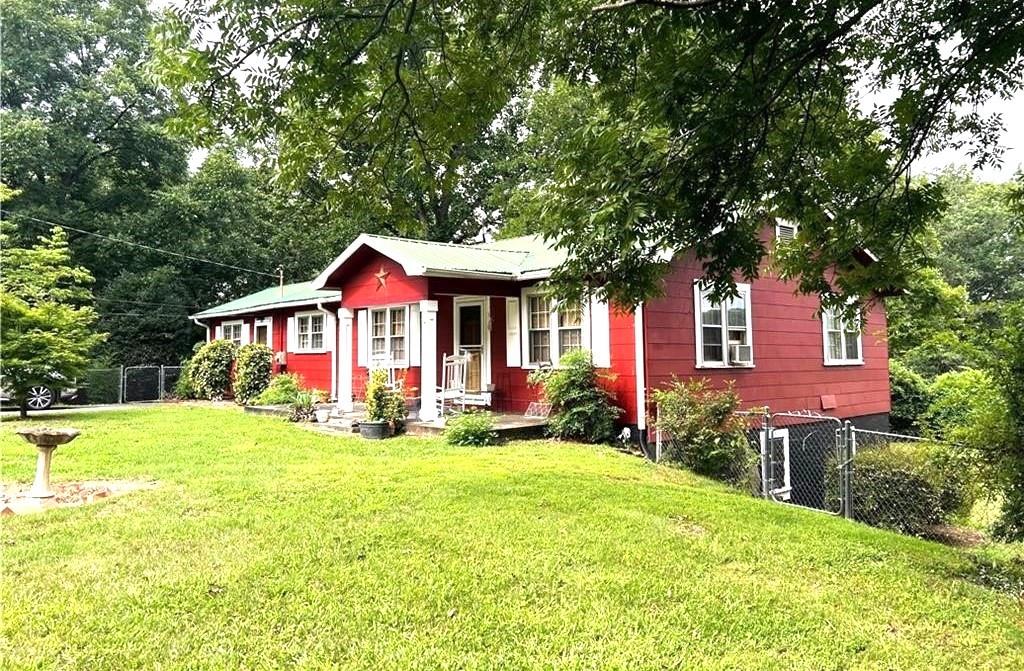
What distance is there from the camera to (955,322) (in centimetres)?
540

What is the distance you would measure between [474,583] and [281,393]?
13195mm

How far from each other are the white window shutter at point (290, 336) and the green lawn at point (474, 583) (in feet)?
41.4

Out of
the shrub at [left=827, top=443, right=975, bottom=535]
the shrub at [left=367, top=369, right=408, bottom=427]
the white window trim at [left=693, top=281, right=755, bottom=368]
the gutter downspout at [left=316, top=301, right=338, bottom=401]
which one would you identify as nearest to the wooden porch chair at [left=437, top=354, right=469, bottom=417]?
the shrub at [left=367, top=369, right=408, bottom=427]

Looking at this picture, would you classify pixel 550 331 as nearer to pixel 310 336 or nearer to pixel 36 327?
pixel 310 336

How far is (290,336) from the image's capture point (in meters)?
19.2

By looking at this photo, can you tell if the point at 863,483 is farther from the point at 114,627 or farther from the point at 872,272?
the point at 114,627

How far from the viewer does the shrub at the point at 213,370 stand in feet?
65.3

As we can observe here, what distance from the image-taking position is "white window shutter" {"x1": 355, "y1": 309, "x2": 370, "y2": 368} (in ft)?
47.0

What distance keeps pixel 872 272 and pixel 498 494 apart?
418cm

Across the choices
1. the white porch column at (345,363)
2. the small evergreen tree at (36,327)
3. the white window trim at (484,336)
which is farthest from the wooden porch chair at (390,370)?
the small evergreen tree at (36,327)

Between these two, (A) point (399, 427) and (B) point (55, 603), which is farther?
(A) point (399, 427)

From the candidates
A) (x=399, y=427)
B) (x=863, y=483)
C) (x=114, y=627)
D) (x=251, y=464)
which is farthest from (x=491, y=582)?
(x=399, y=427)

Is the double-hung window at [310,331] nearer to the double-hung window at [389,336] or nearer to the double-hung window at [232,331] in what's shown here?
the double-hung window at [232,331]

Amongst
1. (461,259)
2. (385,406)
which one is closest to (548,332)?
(461,259)
